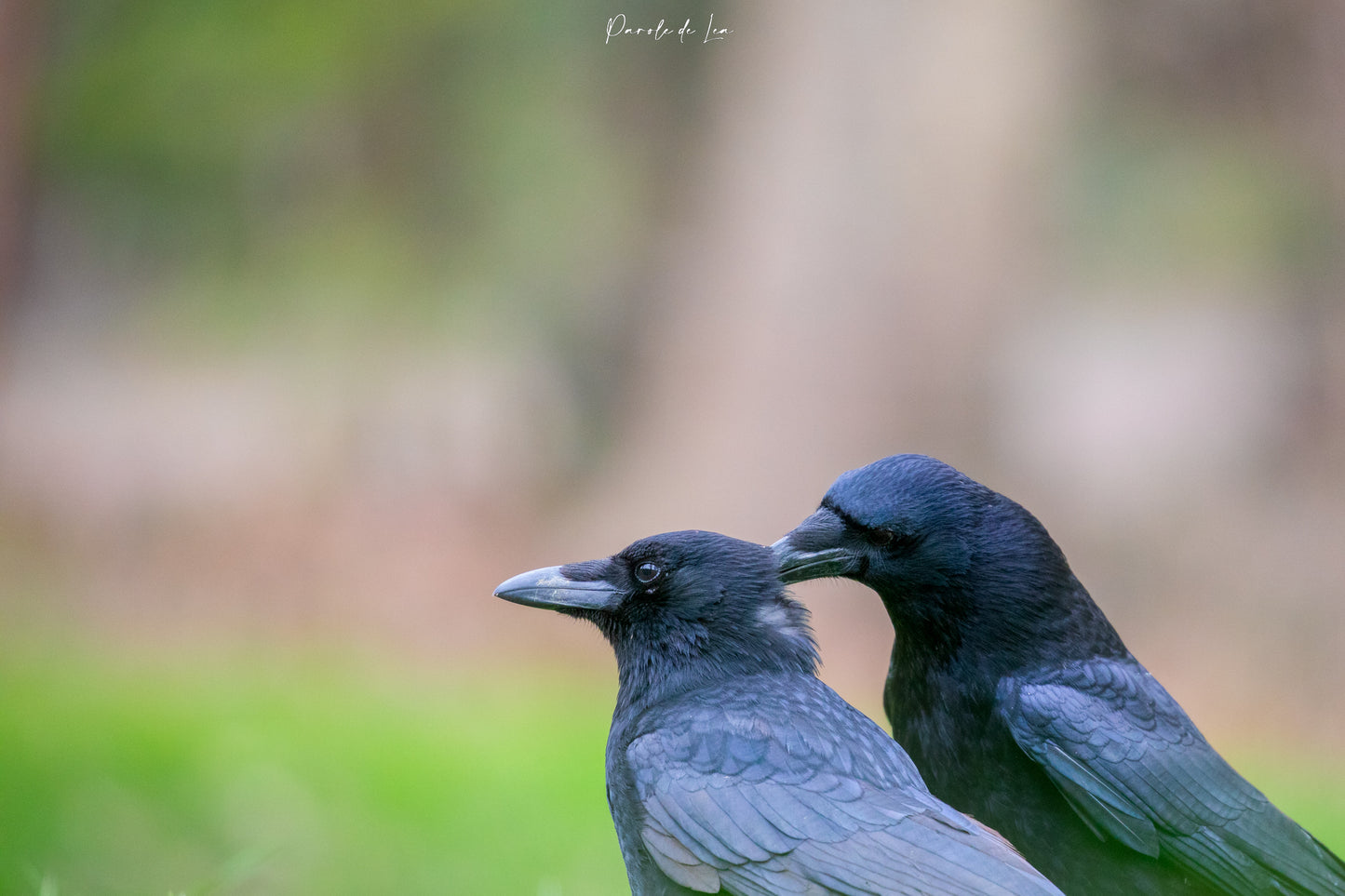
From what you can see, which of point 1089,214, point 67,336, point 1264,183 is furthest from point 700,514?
point 67,336

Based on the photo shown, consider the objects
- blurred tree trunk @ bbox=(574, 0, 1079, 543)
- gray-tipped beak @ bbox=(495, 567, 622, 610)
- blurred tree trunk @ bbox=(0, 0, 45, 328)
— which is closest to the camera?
gray-tipped beak @ bbox=(495, 567, 622, 610)

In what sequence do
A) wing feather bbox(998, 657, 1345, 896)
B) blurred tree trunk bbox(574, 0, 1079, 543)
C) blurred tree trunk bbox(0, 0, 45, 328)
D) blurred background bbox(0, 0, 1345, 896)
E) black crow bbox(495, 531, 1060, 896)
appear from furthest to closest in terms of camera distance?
blurred tree trunk bbox(0, 0, 45, 328) < blurred tree trunk bbox(574, 0, 1079, 543) < blurred background bbox(0, 0, 1345, 896) < wing feather bbox(998, 657, 1345, 896) < black crow bbox(495, 531, 1060, 896)

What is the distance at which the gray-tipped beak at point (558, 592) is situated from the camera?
12.2ft

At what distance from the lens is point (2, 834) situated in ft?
18.3

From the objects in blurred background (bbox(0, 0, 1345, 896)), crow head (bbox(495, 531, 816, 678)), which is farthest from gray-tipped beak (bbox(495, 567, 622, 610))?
blurred background (bbox(0, 0, 1345, 896))

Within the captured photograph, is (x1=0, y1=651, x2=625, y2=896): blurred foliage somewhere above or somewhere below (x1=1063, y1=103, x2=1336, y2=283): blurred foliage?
below

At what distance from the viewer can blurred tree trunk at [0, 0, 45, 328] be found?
11094mm

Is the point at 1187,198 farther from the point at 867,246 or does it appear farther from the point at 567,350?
the point at 567,350

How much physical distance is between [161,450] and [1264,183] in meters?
10.2

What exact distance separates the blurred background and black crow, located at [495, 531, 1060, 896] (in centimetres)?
260

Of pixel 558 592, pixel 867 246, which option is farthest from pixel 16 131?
pixel 558 592

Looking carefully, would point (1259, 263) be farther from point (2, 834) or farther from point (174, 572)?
point (2, 834)

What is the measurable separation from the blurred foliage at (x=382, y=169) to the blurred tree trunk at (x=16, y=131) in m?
0.40

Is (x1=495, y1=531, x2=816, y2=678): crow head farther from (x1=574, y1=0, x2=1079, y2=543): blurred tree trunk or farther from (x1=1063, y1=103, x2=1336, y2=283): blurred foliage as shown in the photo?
(x1=1063, y1=103, x2=1336, y2=283): blurred foliage
